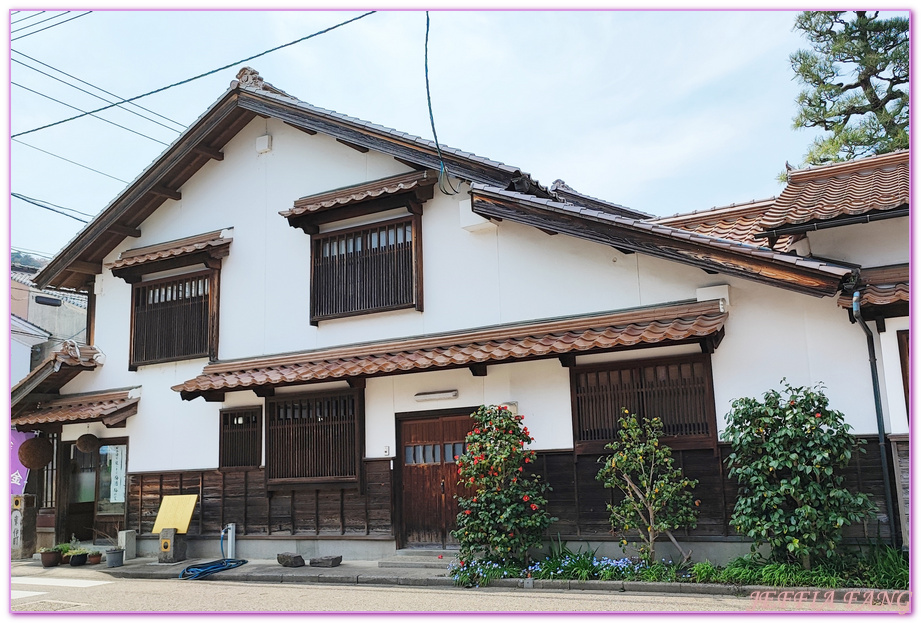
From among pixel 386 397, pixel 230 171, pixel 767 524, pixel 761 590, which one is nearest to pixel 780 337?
pixel 767 524

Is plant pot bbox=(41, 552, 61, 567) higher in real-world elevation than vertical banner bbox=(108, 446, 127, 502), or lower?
lower

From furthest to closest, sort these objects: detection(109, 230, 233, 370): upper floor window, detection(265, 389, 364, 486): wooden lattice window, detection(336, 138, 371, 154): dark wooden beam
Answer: detection(109, 230, 233, 370): upper floor window, detection(336, 138, 371, 154): dark wooden beam, detection(265, 389, 364, 486): wooden lattice window

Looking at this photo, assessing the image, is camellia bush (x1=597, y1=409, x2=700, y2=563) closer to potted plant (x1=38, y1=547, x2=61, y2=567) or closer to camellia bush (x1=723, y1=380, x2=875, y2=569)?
camellia bush (x1=723, y1=380, x2=875, y2=569)

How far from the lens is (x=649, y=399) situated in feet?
35.5

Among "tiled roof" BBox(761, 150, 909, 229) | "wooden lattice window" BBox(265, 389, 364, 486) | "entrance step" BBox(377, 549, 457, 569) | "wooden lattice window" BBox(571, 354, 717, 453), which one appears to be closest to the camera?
"tiled roof" BBox(761, 150, 909, 229)

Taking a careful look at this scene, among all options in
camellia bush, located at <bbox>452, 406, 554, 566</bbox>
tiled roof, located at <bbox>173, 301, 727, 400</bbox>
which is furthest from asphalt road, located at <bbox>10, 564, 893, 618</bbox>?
tiled roof, located at <bbox>173, 301, 727, 400</bbox>

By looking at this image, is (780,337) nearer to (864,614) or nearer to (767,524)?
(767,524)

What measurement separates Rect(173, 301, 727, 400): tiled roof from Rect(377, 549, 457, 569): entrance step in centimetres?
289

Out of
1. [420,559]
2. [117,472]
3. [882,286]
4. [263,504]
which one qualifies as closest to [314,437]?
[263,504]

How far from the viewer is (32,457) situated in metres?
15.5

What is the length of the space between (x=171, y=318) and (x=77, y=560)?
4.75 m

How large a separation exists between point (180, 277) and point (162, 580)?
584 cm

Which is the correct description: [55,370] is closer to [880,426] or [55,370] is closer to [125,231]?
[125,231]

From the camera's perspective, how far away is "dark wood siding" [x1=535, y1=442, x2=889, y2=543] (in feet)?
30.9
